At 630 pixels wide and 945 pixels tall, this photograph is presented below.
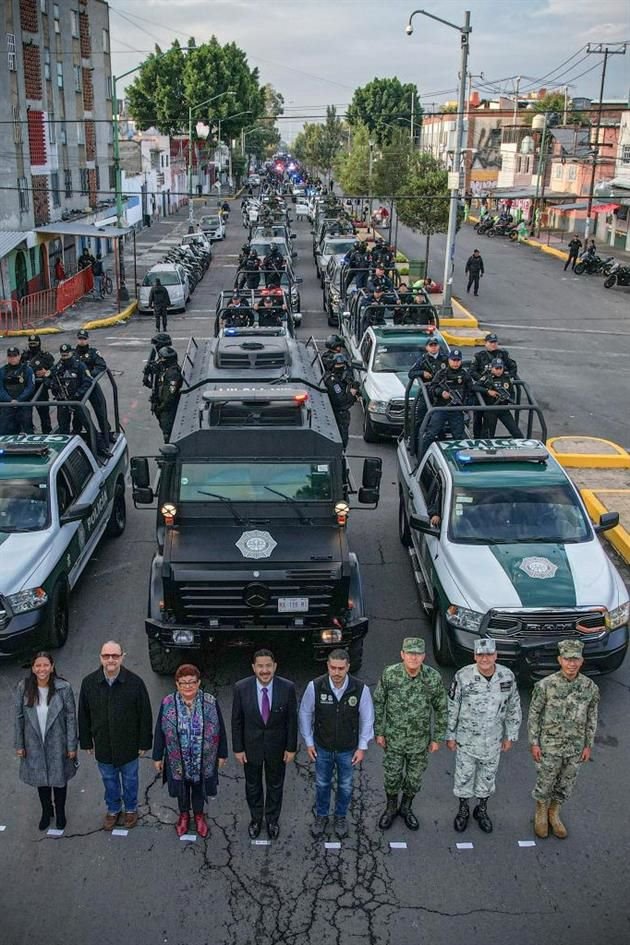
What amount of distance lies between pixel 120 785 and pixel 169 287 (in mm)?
24573

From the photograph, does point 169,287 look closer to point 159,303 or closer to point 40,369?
point 159,303

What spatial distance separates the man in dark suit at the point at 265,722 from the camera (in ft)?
19.3

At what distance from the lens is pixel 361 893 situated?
19.3 ft

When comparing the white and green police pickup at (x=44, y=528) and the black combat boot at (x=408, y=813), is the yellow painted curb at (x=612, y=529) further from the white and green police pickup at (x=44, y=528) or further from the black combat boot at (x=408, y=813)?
the white and green police pickup at (x=44, y=528)

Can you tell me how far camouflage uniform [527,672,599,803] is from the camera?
20.0 ft

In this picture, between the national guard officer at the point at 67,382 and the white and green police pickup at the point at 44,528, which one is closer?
the white and green police pickup at the point at 44,528

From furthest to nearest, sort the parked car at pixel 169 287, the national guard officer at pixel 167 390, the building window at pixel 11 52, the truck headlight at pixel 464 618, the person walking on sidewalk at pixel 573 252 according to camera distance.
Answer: the person walking on sidewalk at pixel 573 252 → the building window at pixel 11 52 → the parked car at pixel 169 287 → the national guard officer at pixel 167 390 → the truck headlight at pixel 464 618

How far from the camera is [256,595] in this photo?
766 centimetres

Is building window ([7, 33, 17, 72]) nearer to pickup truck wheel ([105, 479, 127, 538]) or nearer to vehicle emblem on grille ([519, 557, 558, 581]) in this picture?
pickup truck wheel ([105, 479, 127, 538])

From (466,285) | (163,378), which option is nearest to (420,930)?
(163,378)

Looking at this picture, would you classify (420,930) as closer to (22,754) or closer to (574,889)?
(574,889)

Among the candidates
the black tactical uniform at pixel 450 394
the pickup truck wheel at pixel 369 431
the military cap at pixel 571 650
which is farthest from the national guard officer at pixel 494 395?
the military cap at pixel 571 650

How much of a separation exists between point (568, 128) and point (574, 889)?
84.5m

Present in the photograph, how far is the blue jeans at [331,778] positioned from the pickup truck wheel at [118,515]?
19.5ft
